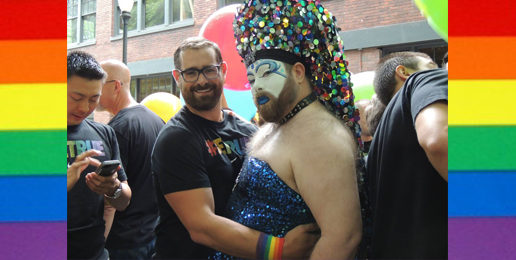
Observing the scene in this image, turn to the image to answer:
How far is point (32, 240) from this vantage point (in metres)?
0.78

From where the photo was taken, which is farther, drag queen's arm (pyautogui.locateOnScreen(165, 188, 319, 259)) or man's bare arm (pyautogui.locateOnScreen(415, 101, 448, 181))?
drag queen's arm (pyautogui.locateOnScreen(165, 188, 319, 259))

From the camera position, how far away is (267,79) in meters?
1.41

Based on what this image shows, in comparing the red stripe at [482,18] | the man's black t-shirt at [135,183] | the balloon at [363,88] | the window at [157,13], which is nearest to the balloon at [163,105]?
the balloon at [363,88]

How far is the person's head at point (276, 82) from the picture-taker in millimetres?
1398

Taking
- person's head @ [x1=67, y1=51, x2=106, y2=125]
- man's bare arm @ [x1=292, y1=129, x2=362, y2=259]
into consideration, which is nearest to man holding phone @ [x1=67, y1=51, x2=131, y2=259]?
person's head @ [x1=67, y1=51, x2=106, y2=125]

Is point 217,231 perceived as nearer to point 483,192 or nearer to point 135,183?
point 483,192

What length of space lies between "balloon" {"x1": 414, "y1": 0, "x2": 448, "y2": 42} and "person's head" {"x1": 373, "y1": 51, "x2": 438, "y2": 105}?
1.59 feet

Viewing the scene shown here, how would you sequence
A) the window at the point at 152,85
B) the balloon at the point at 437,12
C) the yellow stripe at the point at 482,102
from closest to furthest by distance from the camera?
the yellow stripe at the point at 482,102
the balloon at the point at 437,12
the window at the point at 152,85

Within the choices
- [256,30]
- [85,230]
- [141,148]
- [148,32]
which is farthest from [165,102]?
[148,32]

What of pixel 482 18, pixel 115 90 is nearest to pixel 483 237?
pixel 482 18

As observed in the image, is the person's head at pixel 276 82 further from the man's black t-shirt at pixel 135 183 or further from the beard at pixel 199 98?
the man's black t-shirt at pixel 135 183

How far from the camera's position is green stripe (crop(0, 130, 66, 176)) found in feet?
2.53

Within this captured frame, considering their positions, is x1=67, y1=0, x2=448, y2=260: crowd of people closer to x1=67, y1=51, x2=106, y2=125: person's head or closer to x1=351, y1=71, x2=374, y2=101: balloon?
x1=67, y1=51, x2=106, y2=125: person's head

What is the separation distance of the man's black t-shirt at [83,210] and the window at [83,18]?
33.9ft
